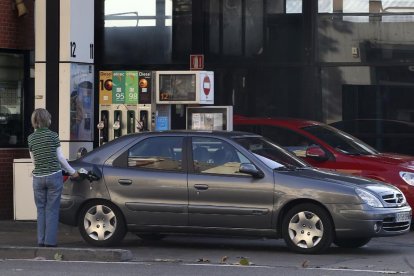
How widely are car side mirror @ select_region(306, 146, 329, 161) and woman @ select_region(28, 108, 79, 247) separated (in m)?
4.17

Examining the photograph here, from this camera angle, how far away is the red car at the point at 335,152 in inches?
500

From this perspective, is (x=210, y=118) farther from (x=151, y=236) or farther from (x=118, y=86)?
(x=151, y=236)

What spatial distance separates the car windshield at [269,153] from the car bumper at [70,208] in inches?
88.7

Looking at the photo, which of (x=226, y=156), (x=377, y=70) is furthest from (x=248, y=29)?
(x=226, y=156)

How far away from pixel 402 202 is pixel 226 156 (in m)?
2.32

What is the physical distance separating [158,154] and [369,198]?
9.07 ft

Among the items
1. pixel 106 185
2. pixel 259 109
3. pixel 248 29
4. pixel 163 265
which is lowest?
pixel 163 265

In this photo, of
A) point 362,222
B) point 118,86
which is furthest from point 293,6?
point 362,222

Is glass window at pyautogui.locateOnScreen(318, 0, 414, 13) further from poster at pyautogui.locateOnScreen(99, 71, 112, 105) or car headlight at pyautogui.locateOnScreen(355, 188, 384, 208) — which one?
car headlight at pyautogui.locateOnScreen(355, 188, 384, 208)

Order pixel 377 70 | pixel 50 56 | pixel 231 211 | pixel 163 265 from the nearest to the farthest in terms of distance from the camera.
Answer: pixel 163 265 → pixel 231 211 → pixel 50 56 → pixel 377 70

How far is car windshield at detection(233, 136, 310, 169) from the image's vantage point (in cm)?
1057

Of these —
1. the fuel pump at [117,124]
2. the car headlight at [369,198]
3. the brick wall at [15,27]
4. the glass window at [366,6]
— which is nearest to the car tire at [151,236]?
the fuel pump at [117,124]

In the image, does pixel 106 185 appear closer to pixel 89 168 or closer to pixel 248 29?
pixel 89 168

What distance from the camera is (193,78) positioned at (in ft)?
43.8
